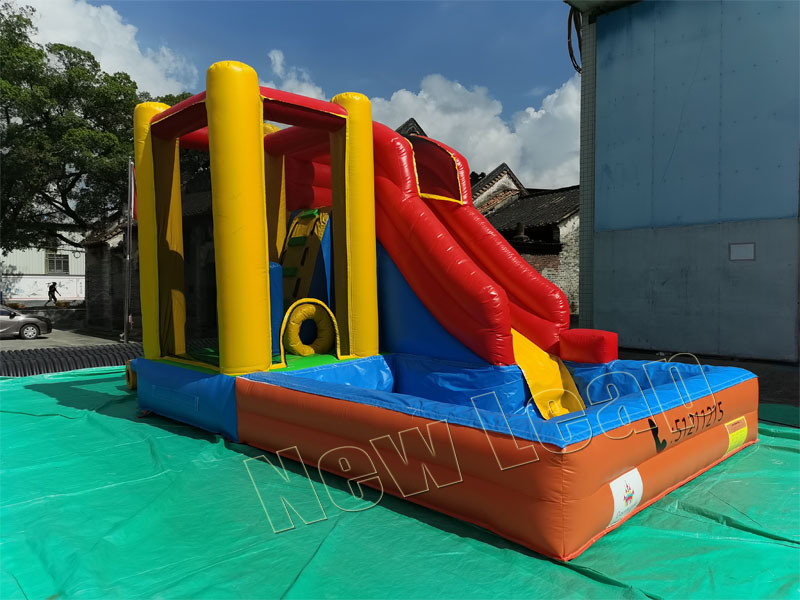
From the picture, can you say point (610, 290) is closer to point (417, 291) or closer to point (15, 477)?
point (417, 291)

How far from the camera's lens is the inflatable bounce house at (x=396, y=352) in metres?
2.54

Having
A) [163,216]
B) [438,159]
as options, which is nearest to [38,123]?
[163,216]

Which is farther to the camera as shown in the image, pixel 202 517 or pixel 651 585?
pixel 202 517

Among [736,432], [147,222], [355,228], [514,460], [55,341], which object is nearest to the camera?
[514,460]

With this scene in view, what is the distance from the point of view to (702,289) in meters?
7.41

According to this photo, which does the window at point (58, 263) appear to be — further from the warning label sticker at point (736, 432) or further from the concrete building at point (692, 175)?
the warning label sticker at point (736, 432)

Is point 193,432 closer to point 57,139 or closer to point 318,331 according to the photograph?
point 318,331

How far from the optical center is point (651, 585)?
2.16m

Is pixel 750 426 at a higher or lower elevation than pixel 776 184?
lower

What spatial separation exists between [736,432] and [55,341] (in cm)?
1281

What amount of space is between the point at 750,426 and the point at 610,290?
4654mm

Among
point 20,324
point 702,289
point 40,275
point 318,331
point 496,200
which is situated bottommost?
point 20,324

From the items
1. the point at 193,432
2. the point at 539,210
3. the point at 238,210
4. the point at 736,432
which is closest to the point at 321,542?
the point at 193,432

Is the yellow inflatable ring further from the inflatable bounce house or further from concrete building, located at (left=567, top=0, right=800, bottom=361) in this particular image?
concrete building, located at (left=567, top=0, right=800, bottom=361)
